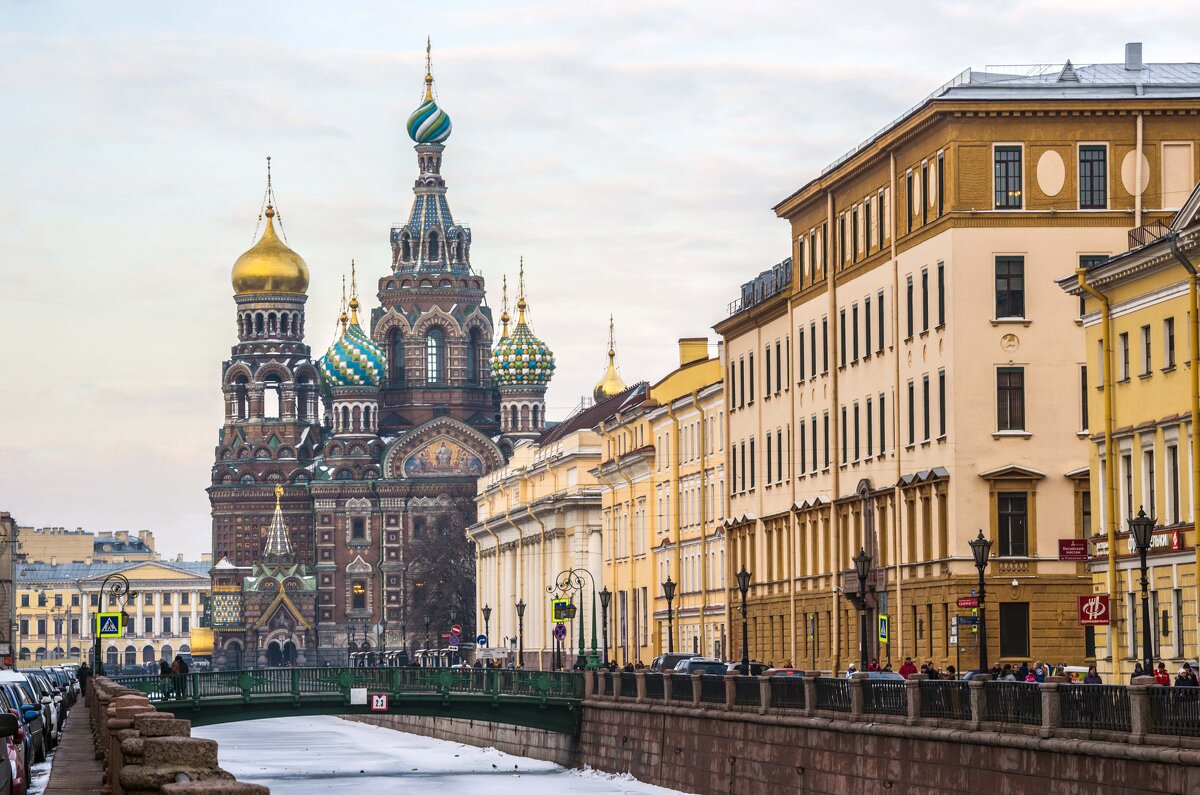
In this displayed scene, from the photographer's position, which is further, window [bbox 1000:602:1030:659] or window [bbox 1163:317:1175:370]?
window [bbox 1000:602:1030:659]

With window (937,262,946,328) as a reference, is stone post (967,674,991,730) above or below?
below

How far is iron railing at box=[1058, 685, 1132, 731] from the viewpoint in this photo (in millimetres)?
31562

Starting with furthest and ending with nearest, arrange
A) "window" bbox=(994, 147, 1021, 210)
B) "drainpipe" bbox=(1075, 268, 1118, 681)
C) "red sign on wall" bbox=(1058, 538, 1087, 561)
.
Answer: "window" bbox=(994, 147, 1021, 210), "red sign on wall" bbox=(1058, 538, 1087, 561), "drainpipe" bbox=(1075, 268, 1118, 681)

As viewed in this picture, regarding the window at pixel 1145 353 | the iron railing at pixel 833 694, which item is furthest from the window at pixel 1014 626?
the iron railing at pixel 833 694

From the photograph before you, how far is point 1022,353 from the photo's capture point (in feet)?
201

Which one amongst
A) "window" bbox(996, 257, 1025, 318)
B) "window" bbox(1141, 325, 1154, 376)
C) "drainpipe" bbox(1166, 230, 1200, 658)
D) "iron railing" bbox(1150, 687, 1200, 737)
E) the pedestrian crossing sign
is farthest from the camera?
the pedestrian crossing sign

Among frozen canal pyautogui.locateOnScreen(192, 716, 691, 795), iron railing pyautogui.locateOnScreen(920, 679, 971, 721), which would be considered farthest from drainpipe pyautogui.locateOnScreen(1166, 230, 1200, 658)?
frozen canal pyautogui.locateOnScreen(192, 716, 691, 795)

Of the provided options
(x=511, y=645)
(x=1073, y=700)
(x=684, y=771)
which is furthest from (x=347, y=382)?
(x=1073, y=700)

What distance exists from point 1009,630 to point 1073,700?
90.1ft

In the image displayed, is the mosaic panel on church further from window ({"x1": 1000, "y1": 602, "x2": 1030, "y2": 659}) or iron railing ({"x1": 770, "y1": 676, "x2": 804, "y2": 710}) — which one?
iron railing ({"x1": 770, "y1": 676, "x2": 804, "y2": 710})

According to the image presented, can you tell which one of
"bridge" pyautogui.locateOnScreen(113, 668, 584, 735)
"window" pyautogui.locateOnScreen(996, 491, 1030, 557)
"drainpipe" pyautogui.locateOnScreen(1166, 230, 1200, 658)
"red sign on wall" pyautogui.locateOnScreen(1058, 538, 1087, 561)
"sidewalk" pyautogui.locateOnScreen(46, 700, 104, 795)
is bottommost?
"sidewalk" pyautogui.locateOnScreen(46, 700, 104, 795)

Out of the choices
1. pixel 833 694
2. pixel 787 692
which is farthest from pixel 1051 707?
pixel 787 692

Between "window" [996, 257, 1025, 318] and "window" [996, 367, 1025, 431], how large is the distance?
1.39m

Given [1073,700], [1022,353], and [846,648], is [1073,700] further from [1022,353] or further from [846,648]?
[846,648]
